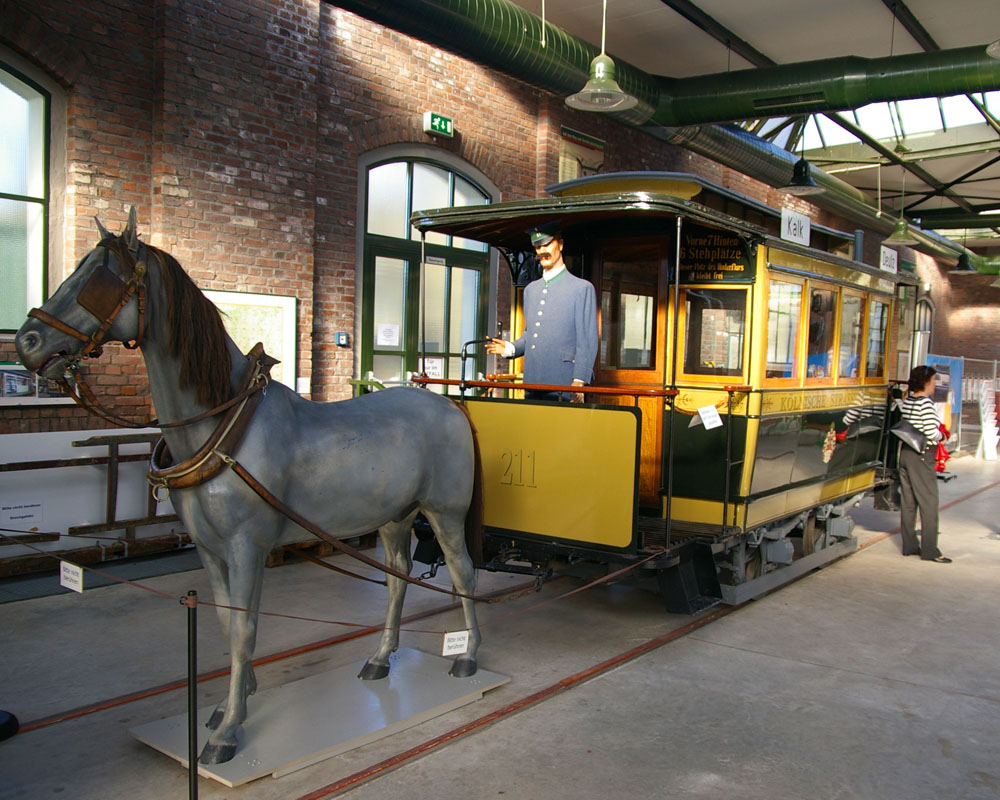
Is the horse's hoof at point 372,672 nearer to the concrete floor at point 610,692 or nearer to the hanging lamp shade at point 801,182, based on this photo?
the concrete floor at point 610,692

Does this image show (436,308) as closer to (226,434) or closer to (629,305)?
(629,305)

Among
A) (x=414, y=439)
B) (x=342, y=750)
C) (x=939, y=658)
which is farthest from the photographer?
(x=939, y=658)

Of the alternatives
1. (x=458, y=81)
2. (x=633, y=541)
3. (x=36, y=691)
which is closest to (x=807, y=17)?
(x=458, y=81)

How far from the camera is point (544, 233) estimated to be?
534cm

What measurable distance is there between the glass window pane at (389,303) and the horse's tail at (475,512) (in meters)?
5.14

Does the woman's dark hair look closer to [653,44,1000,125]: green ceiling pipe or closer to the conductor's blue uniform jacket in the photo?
[653,44,1000,125]: green ceiling pipe

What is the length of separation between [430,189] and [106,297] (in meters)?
7.29

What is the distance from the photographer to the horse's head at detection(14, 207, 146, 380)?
307cm

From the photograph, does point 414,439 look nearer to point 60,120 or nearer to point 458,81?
point 60,120

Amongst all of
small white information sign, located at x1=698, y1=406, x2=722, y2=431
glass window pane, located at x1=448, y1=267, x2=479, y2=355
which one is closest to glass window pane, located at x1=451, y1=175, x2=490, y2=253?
glass window pane, located at x1=448, y1=267, x2=479, y2=355

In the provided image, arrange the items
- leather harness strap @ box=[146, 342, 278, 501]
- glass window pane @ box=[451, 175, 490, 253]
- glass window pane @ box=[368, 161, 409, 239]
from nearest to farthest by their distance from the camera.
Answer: leather harness strap @ box=[146, 342, 278, 501] < glass window pane @ box=[368, 161, 409, 239] < glass window pane @ box=[451, 175, 490, 253]

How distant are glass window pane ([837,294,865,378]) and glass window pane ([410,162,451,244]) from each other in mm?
4609

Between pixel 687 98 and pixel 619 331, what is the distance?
598 cm

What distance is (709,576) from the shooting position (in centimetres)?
596
